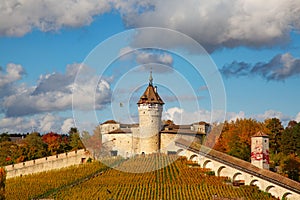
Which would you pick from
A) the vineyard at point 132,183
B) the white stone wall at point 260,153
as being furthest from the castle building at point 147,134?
the white stone wall at point 260,153

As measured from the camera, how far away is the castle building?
184 ft

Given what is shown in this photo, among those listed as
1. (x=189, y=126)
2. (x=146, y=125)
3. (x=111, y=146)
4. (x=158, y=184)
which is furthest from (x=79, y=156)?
(x=158, y=184)

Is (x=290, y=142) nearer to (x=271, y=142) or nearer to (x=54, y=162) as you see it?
(x=271, y=142)

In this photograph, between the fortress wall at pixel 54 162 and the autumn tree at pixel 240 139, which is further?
the fortress wall at pixel 54 162

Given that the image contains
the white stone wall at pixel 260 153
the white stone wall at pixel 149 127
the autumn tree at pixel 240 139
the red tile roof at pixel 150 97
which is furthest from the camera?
the red tile roof at pixel 150 97

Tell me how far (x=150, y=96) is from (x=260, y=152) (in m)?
15.2

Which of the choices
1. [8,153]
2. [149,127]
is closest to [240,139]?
[149,127]

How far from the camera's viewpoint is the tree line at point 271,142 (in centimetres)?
5269

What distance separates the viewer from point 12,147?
7256 centimetres

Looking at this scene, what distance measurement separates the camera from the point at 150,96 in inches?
2250

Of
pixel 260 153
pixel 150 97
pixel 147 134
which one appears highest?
pixel 150 97

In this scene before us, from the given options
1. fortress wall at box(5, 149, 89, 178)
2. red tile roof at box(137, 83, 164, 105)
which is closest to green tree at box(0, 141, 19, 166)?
fortress wall at box(5, 149, 89, 178)

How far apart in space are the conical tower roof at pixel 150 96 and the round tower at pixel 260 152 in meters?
13.4

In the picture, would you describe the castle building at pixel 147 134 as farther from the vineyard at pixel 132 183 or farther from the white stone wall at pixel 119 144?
the vineyard at pixel 132 183
